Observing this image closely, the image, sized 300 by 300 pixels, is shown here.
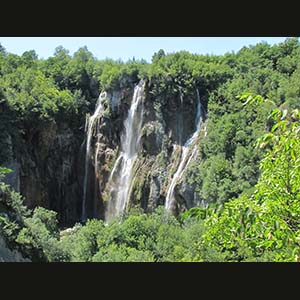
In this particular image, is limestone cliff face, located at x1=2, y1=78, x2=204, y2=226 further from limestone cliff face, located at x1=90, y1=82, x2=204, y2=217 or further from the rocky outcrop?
the rocky outcrop

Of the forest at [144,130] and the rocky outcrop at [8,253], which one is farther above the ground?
the forest at [144,130]

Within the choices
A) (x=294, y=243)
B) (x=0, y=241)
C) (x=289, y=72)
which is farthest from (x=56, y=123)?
(x=294, y=243)

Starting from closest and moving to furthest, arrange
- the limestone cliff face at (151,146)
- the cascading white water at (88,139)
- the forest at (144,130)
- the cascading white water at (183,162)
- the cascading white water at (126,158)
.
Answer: the forest at (144,130), the cascading white water at (183,162), the limestone cliff face at (151,146), the cascading white water at (126,158), the cascading white water at (88,139)

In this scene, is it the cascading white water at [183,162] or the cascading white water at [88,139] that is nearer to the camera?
the cascading white water at [183,162]

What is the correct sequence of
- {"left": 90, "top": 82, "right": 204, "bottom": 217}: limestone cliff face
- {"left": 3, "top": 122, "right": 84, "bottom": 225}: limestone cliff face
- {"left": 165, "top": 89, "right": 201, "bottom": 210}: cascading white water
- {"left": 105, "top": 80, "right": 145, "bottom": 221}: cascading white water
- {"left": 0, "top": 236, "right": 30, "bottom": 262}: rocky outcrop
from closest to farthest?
{"left": 0, "top": 236, "right": 30, "bottom": 262}: rocky outcrop, {"left": 165, "top": 89, "right": 201, "bottom": 210}: cascading white water, {"left": 3, "top": 122, "right": 84, "bottom": 225}: limestone cliff face, {"left": 90, "top": 82, "right": 204, "bottom": 217}: limestone cliff face, {"left": 105, "top": 80, "right": 145, "bottom": 221}: cascading white water

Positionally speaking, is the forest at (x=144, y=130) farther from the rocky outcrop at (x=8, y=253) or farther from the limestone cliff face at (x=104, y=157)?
the rocky outcrop at (x=8, y=253)

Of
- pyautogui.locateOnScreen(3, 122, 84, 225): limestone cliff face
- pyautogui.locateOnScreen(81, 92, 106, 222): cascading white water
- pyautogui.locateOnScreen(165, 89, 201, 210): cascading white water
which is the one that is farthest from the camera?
pyautogui.locateOnScreen(81, 92, 106, 222): cascading white water

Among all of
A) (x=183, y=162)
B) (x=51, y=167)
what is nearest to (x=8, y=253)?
(x=183, y=162)

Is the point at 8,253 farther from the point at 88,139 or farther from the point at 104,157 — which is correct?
the point at 88,139

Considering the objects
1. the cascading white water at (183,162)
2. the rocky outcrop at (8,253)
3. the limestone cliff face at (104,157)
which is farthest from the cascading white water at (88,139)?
the rocky outcrop at (8,253)

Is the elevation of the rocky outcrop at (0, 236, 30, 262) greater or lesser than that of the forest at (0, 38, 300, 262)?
lesser

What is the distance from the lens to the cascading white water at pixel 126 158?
29562mm

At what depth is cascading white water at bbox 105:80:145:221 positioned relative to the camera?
1164 inches

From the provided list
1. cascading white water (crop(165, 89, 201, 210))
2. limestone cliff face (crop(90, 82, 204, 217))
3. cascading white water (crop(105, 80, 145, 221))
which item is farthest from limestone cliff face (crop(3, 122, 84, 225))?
cascading white water (crop(165, 89, 201, 210))
